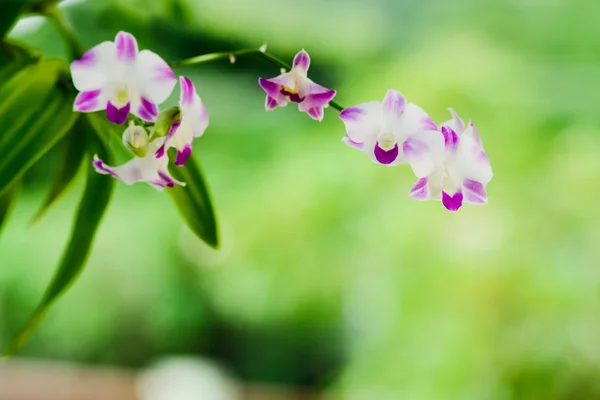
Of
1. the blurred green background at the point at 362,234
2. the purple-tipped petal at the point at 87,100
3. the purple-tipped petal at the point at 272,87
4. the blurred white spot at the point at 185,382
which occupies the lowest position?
the purple-tipped petal at the point at 87,100

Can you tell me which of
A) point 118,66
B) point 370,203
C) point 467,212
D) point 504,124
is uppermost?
point 504,124

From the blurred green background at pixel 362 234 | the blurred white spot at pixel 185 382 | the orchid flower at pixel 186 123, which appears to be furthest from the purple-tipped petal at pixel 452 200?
the blurred white spot at pixel 185 382

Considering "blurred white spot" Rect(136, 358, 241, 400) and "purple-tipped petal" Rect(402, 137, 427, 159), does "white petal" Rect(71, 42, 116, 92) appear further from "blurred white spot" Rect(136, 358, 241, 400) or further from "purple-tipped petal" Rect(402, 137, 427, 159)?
"blurred white spot" Rect(136, 358, 241, 400)

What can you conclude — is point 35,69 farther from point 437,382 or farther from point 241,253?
point 241,253

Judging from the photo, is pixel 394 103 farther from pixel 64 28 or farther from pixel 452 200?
pixel 64 28

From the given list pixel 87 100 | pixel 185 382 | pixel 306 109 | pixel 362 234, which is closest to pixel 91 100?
pixel 87 100

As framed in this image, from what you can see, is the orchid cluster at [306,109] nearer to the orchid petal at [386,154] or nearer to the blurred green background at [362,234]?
the orchid petal at [386,154]

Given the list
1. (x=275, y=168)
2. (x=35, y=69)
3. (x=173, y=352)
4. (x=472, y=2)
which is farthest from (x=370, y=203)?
(x=35, y=69)
